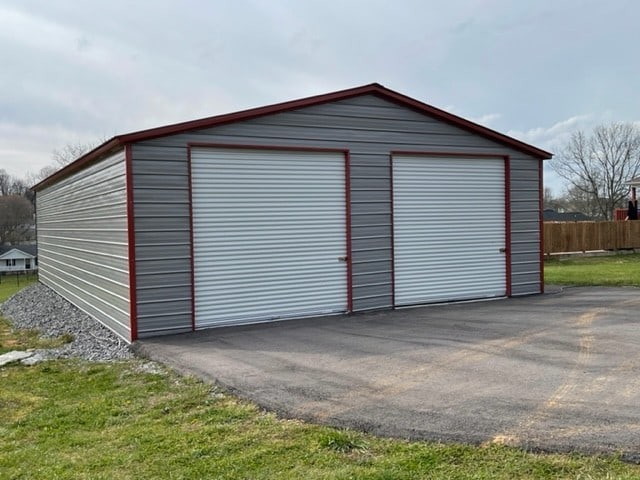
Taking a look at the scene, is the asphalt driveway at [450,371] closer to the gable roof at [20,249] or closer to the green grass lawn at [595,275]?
the green grass lawn at [595,275]

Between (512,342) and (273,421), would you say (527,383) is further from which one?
(273,421)

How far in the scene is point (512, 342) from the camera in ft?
22.8

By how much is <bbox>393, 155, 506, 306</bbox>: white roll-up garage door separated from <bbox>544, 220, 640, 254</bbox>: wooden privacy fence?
1358cm

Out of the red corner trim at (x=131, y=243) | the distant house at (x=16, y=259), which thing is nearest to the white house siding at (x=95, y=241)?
the red corner trim at (x=131, y=243)

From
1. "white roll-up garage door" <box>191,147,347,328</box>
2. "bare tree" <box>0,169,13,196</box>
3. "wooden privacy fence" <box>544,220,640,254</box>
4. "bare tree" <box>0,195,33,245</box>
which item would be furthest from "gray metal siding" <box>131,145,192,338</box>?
"bare tree" <box>0,169,13,196</box>

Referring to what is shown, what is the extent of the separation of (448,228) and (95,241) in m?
6.31

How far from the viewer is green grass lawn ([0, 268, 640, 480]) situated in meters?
3.44

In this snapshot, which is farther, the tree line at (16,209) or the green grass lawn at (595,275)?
the tree line at (16,209)

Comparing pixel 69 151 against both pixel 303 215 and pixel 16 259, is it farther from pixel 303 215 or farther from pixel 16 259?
pixel 303 215

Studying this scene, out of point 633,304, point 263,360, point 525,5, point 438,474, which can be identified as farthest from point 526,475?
point 525,5

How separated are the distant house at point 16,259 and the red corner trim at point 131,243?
5197 centimetres

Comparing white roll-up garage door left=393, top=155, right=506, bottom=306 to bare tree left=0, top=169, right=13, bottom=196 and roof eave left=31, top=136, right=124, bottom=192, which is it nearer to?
roof eave left=31, top=136, right=124, bottom=192

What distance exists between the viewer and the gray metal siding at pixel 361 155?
26.7ft

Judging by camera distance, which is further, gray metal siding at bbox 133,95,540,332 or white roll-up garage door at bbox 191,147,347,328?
white roll-up garage door at bbox 191,147,347,328
